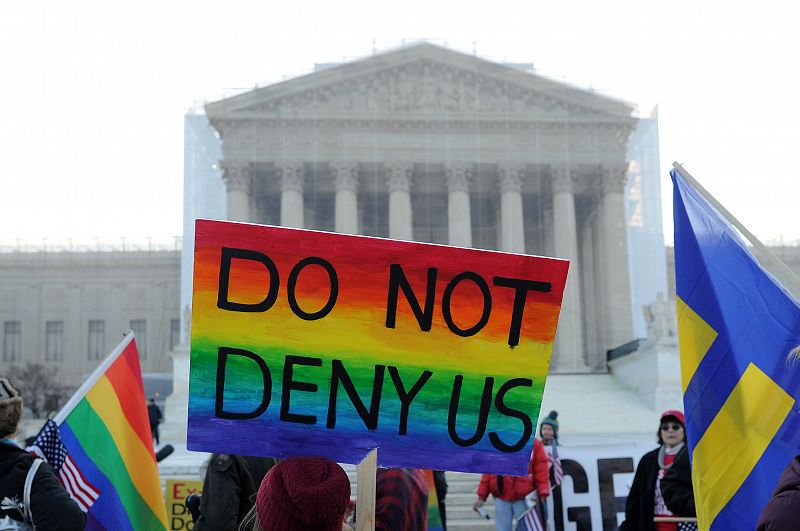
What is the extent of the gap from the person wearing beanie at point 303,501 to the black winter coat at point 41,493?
3.69ft

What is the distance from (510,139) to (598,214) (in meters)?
5.05

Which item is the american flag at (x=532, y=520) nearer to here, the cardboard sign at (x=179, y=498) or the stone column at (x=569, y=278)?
the cardboard sign at (x=179, y=498)

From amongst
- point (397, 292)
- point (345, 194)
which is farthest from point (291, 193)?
point (397, 292)

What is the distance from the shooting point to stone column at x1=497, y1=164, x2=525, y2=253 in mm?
40594

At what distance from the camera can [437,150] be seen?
40.8 m

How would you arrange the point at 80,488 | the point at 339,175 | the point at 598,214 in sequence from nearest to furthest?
the point at 80,488
the point at 339,175
the point at 598,214

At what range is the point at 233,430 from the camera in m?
3.22

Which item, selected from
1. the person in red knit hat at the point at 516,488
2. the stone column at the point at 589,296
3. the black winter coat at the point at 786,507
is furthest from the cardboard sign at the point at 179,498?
the stone column at the point at 589,296

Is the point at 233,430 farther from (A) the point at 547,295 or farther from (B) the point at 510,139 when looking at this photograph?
(B) the point at 510,139

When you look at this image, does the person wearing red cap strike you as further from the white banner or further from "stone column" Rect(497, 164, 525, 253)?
"stone column" Rect(497, 164, 525, 253)

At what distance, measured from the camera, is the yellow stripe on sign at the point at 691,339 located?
3.86 m

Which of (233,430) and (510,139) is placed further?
(510,139)

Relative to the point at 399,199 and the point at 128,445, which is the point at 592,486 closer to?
the point at 128,445

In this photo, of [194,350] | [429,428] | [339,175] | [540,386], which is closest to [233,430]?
[194,350]
